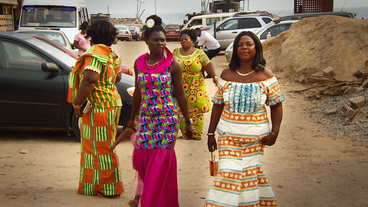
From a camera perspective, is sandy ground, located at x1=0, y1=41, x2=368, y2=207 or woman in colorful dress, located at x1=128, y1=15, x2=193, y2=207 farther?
sandy ground, located at x1=0, y1=41, x2=368, y2=207

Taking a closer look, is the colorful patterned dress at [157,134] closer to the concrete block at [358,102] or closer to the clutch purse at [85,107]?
the clutch purse at [85,107]

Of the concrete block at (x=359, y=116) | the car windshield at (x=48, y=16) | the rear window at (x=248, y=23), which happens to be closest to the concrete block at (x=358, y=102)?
the concrete block at (x=359, y=116)

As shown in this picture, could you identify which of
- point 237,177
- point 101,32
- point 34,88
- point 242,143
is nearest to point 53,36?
point 34,88

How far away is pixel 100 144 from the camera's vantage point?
413 centimetres

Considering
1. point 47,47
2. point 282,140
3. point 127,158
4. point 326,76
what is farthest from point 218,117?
point 326,76

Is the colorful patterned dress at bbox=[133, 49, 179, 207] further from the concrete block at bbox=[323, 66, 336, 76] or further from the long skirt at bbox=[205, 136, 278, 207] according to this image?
the concrete block at bbox=[323, 66, 336, 76]

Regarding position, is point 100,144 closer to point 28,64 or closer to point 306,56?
point 28,64

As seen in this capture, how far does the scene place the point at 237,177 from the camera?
3275mm

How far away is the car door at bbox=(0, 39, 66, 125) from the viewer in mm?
6160

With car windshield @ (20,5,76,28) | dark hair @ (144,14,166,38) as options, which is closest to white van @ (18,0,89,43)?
car windshield @ (20,5,76,28)

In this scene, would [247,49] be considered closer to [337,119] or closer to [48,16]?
[337,119]

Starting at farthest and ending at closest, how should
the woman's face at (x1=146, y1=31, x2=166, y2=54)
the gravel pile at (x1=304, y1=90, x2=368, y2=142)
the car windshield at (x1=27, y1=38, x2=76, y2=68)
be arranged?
the gravel pile at (x1=304, y1=90, x2=368, y2=142)
the car windshield at (x1=27, y1=38, x2=76, y2=68)
the woman's face at (x1=146, y1=31, x2=166, y2=54)

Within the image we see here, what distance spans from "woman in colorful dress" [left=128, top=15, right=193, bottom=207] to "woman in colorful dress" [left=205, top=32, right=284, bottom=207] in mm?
422

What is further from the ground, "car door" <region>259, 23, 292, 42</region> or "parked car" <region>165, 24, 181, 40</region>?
"car door" <region>259, 23, 292, 42</region>
